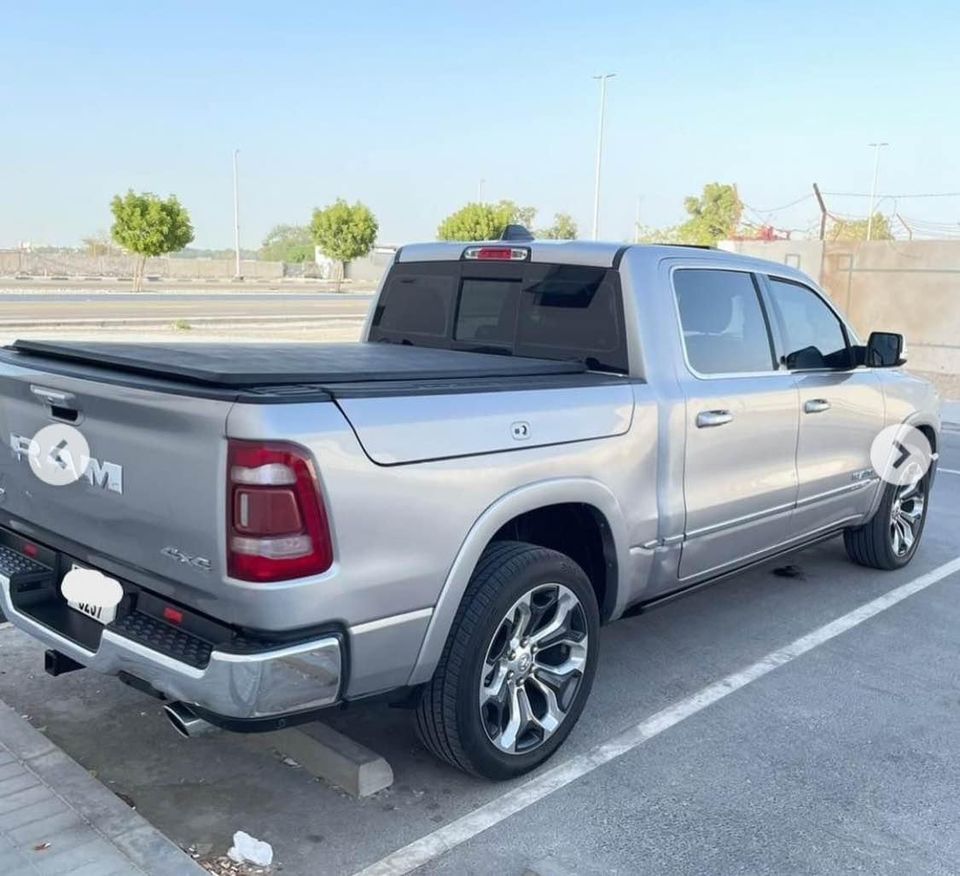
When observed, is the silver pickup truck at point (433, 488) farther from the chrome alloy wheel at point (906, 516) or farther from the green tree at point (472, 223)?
the green tree at point (472, 223)

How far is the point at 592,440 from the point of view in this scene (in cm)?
348

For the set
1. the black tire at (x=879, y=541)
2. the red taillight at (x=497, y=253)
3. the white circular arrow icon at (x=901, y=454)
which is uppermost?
the red taillight at (x=497, y=253)

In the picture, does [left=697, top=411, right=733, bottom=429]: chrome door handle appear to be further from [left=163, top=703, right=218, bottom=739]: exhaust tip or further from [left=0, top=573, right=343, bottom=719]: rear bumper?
[left=163, top=703, right=218, bottom=739]: exhaust tip

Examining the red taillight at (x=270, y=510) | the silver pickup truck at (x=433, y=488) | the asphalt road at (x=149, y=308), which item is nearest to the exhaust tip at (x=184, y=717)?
the silver pickup truck at (x=433, y=488)

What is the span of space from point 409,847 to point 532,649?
2.53 ft

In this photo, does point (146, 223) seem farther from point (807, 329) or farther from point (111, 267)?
point (807, 329)

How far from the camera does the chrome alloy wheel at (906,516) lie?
19.5 feet

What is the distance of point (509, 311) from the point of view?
14.5 ft

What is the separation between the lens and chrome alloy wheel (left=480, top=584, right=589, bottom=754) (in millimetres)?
3301

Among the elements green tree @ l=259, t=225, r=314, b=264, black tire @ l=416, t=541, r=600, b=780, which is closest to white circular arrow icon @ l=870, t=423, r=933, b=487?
black tire @ l=416, t=541, r=600, b=780

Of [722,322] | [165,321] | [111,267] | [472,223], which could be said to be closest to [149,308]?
[165,321]

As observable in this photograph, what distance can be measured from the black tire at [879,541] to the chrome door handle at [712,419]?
210cm

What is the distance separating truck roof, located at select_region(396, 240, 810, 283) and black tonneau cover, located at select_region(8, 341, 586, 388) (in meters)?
0.47

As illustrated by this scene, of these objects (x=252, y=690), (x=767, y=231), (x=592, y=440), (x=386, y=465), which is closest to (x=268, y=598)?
(x=252, y=690)
